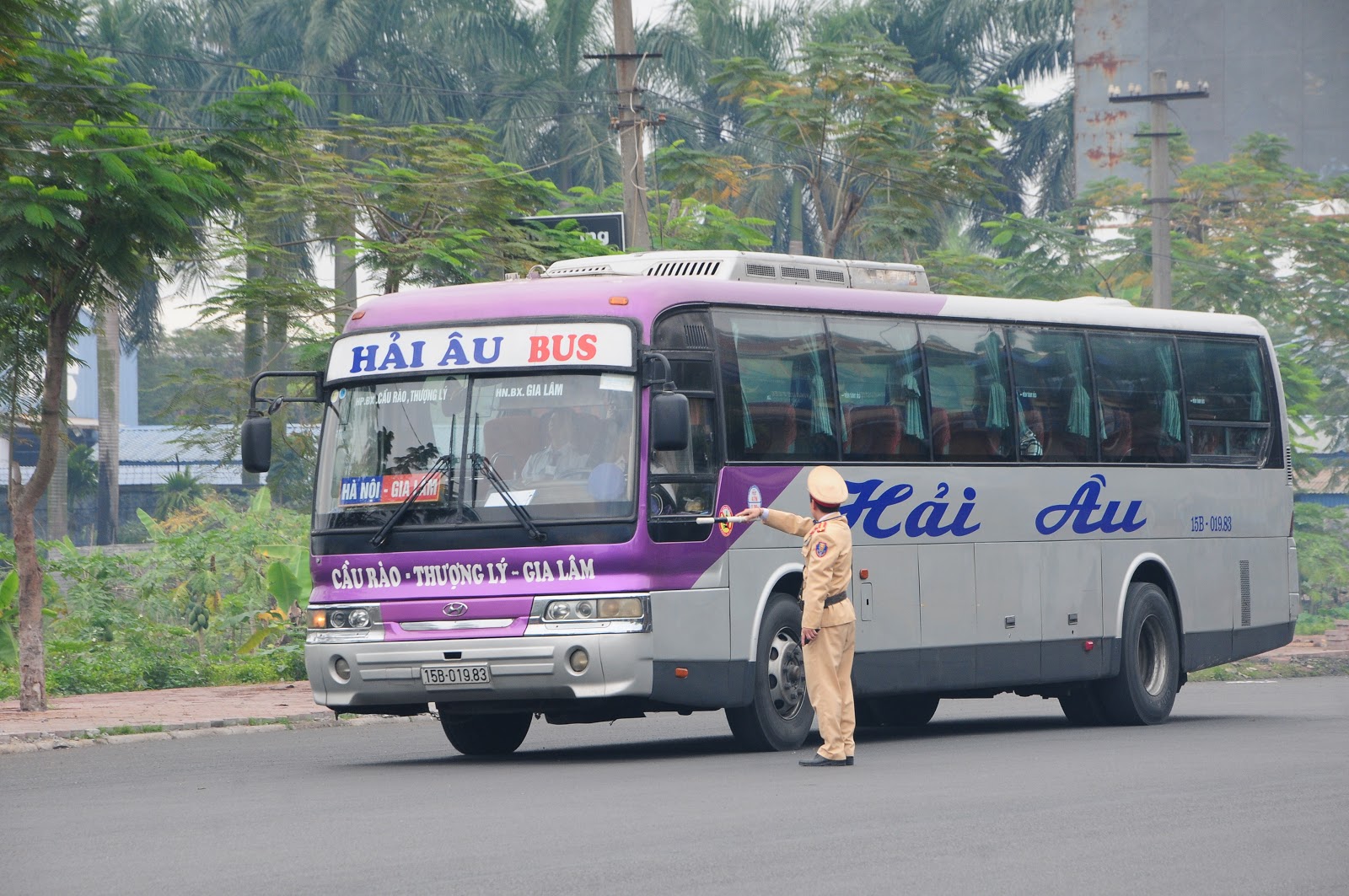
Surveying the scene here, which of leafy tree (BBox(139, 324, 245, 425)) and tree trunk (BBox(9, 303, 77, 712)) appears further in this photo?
leafy tree (BBox(139, 324, 245, 425))

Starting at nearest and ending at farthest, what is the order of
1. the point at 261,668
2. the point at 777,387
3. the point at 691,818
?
the point at 691,818 < the point at 777,387 < the point at 261,668

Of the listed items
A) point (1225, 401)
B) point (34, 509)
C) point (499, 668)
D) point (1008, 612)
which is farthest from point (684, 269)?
point (34, 509)

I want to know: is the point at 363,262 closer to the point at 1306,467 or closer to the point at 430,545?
the point at 430,545

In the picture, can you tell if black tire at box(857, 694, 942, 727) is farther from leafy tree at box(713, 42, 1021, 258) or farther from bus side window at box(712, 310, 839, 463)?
leafy tree at box(713, 42, 1021, 258)

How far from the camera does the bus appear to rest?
42.7ft

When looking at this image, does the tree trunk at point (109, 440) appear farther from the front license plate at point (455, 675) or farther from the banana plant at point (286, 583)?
the front license plate at point (455, 675)

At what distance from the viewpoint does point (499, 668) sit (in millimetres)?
12875

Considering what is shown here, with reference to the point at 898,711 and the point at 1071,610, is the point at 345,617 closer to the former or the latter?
the point at 898,711

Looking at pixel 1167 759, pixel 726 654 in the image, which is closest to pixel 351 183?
pixel 726 654

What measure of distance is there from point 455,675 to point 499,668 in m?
0.31

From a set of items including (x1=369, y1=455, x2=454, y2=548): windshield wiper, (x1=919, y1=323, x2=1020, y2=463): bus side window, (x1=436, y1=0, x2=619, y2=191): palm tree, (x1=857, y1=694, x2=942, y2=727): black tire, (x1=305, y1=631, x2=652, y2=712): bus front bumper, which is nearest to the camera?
(x1=305, y1=631, x2=652, y2=712): bus front bumper

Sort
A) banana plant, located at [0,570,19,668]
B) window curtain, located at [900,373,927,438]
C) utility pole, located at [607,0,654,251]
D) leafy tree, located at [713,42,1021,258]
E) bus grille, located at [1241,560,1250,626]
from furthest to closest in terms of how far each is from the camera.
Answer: leafy tree, located at [713,42,1021,258], utility pole, located at [607,0,654,251], banana plant, located at [0,570,19,668], bus grille, located at [1241,560,1250,626], window curtain, located at [900,373,927,438]

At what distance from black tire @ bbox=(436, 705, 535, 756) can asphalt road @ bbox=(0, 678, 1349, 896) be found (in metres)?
0.20

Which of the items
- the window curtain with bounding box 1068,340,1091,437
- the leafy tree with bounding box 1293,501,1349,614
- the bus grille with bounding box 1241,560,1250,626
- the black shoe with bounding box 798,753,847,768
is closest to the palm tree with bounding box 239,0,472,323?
the leafy tree with bounding box 1293,501,1349,614
